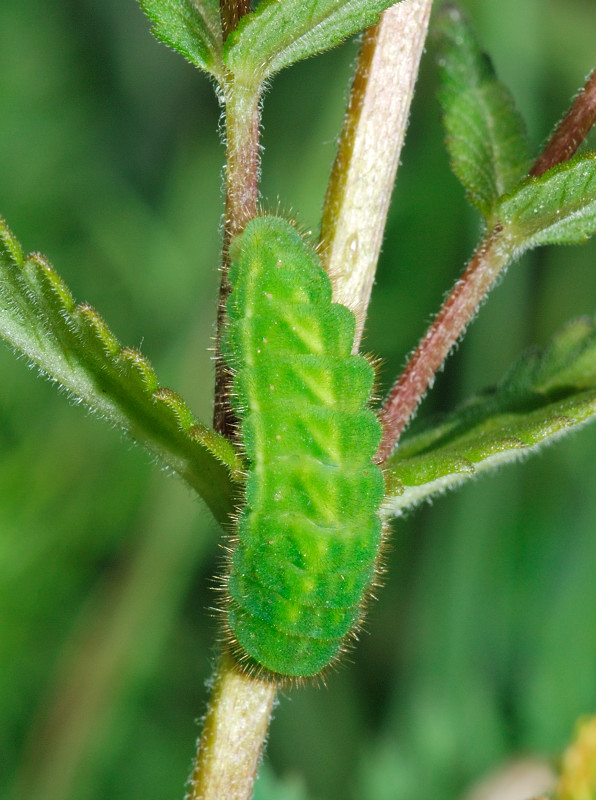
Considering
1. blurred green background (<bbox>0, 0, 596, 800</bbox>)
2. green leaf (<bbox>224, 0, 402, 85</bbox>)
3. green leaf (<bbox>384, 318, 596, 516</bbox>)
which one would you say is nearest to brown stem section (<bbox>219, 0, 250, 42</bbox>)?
green leaf (<bbox>224, 0, 402, 85</bbox>)

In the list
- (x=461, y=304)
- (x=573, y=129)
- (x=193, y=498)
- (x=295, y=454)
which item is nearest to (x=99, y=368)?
(x=295, y=454)

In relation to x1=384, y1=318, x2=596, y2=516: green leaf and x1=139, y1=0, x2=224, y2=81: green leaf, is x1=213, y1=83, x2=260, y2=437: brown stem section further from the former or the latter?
x1=384, y1=318, x2=596, y2=516: green leaf

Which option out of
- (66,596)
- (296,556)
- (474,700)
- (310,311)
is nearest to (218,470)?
(296,556)

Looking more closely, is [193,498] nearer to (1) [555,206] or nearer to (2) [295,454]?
(2) [295,454]

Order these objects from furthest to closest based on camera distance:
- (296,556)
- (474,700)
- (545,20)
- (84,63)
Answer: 1. (84,63)
2. (545,20)
3. (474,700)
4. (296,556)

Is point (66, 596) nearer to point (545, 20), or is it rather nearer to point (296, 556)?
point (296, 556)

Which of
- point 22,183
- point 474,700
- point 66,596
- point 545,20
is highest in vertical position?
point 22,183
